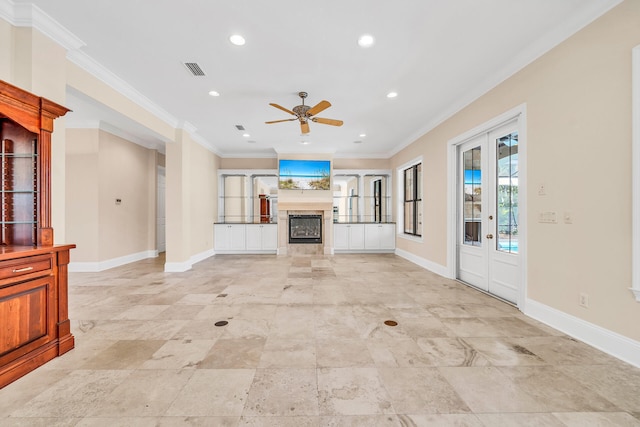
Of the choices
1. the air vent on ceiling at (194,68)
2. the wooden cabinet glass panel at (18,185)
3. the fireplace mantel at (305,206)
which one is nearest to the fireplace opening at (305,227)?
the fireplace mantel at (305,206)

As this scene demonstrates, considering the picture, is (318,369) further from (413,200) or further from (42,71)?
(413,200)

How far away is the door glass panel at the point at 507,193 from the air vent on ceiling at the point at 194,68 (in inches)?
160

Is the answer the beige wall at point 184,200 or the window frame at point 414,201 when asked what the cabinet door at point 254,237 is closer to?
Result: the beige wall at point 184,200

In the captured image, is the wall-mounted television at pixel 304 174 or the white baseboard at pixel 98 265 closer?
the white baseboard at pixel 98 265

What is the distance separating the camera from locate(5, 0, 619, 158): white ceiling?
2.32m

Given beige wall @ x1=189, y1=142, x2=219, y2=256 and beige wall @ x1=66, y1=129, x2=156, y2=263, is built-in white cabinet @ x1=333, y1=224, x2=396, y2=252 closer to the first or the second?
beige wall @ x1=189, y1=142, x2=219, y2=256

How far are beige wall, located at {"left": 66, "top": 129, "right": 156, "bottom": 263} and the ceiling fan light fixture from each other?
5521mm

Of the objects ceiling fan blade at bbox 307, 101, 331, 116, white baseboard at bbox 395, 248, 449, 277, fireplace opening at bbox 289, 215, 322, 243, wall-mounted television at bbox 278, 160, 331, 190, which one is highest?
ceiling fan blade at bbox 307, 101, 331, 116

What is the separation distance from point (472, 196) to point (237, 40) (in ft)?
12.9

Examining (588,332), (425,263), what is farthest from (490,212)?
(425,263)

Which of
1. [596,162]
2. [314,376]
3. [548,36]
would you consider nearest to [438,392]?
[314,376]

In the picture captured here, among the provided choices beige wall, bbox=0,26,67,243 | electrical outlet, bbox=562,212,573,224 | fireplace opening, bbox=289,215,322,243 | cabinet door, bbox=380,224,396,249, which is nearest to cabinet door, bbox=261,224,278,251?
fireplace opening, bbox=289,215,322,243

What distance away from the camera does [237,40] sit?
2.73 m

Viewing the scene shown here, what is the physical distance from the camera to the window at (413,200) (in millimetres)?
6285
